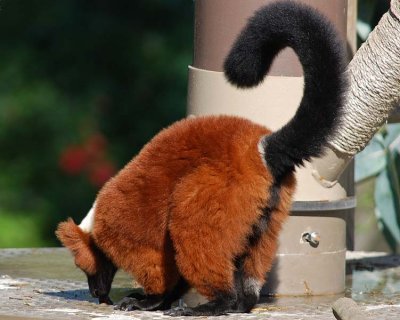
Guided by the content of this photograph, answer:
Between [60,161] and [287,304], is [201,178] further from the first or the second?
[60,161]

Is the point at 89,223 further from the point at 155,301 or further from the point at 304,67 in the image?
the point at 304,67

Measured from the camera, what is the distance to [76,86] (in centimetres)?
1164

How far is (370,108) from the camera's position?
574cm

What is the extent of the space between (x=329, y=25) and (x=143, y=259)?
1370 millimetres

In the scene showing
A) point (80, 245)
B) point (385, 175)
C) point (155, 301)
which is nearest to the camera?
point (155, 301)

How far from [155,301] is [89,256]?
1.29ft

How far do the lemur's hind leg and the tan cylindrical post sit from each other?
24.8 inches

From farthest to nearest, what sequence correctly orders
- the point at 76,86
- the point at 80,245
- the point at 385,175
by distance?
the point at 76,86 → the point at 385,175 → the point at 80,245

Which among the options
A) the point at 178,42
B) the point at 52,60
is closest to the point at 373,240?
the point at 178,42

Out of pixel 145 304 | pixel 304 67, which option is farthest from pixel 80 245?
pixel 304 67

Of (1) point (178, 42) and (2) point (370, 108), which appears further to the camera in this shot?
(1) point (178, 42)

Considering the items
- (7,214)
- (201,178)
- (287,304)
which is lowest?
(7,214)

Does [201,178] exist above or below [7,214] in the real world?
above

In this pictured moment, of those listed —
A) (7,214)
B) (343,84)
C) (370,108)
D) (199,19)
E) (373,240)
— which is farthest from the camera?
(7,214)
